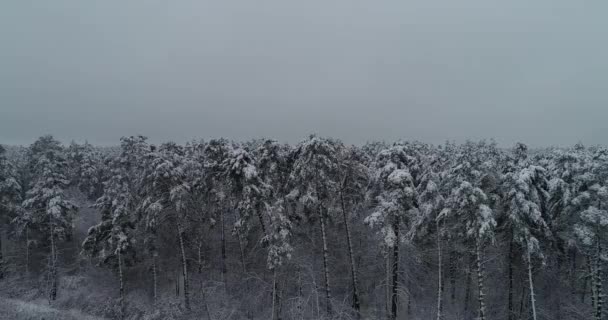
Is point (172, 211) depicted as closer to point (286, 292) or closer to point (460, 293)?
point (286, 292)

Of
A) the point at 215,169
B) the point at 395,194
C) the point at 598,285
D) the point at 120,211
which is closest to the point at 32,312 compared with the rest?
the point at 120,211

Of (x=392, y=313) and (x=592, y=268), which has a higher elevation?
(x=592, y=268)

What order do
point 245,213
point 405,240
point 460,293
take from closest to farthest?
point 405,240 → point 245,213 → point 460,293

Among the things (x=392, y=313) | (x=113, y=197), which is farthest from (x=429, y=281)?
(x=113, y=197)

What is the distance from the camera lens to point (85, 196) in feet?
190

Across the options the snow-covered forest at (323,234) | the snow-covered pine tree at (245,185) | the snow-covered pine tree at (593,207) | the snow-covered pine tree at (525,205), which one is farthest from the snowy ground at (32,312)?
the snow-covered pine tree at (593,207)

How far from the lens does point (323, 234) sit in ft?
86.7

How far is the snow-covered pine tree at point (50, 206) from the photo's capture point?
33.3 m

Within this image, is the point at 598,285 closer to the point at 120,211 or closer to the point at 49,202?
the point at 120,211

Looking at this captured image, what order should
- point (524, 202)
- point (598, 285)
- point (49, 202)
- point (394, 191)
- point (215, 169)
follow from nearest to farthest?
point (524, 202), point (598, 285), point (394, 191), point (215, 169), point (49, 202)

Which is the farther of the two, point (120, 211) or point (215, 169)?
point (215, 169)

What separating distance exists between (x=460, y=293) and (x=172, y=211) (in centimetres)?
2771

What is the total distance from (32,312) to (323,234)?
2527 centimetres

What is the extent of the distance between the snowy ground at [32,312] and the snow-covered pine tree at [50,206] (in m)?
2.44
